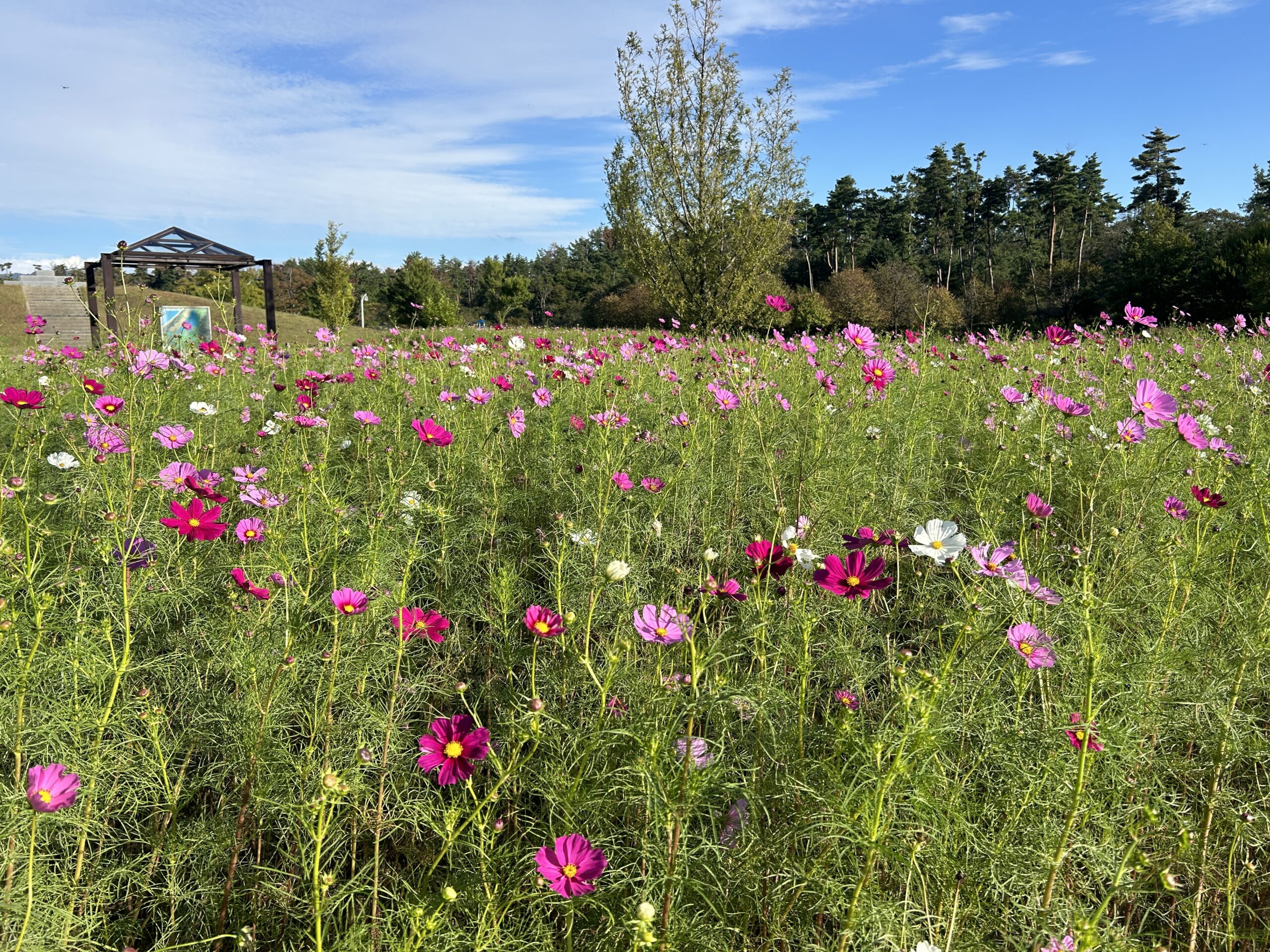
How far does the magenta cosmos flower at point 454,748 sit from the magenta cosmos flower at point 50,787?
41 cm

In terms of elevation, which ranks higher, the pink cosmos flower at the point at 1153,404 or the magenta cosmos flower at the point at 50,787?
the pink cosmos flower at the point at 1153,404

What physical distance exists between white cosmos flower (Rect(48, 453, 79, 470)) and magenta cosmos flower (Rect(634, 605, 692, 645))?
203cm

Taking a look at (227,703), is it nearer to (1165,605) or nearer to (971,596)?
(971,596)

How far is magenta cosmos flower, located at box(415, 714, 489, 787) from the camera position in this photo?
0.91 metres

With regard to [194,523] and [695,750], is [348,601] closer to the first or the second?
[194,523]

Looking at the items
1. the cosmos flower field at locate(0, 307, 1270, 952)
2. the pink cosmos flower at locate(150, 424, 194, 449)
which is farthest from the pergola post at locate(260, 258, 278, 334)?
the pink cosmos flower at locate(150, 424, 194, 449)

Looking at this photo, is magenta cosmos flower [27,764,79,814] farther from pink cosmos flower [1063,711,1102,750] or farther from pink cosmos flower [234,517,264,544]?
pink cosmos flower [1063,711,1102,750]

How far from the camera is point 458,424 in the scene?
2.90m

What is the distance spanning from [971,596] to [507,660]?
94 centimetres

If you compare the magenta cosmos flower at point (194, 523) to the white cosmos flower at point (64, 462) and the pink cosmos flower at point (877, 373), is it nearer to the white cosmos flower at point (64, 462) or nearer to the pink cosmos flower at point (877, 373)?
the white cosmos flower at point (64, 462)

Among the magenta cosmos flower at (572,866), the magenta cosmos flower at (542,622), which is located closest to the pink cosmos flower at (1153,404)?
the magenta cosmos flower at (542,622)

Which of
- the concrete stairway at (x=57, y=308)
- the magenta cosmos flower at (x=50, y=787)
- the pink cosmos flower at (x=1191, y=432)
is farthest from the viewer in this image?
the concrete stairway at (x=57, y=308)

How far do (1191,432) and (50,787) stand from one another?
2261 millimetres

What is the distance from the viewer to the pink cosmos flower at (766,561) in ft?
3.64
